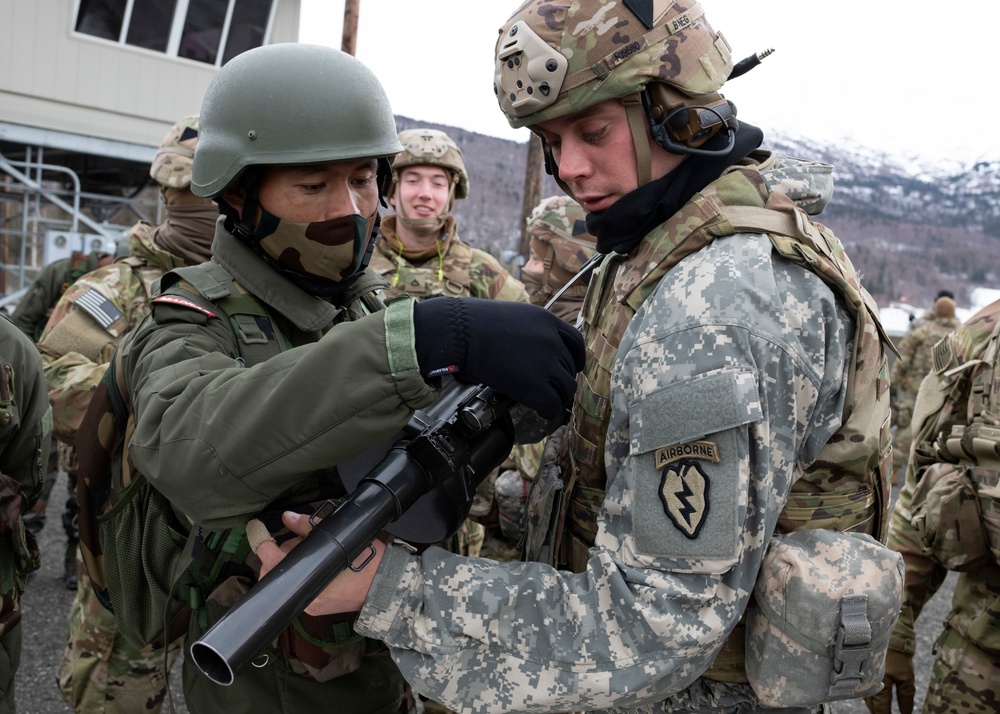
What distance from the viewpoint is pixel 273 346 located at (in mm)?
1934

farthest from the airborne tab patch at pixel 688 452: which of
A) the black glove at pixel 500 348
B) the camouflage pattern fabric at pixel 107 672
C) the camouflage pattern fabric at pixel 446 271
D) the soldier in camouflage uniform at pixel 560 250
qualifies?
the camouflage pattern fabric at pixel 446 271

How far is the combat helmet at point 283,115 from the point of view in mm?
1949

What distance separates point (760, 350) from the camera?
4.91 feet

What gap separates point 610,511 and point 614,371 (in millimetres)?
281

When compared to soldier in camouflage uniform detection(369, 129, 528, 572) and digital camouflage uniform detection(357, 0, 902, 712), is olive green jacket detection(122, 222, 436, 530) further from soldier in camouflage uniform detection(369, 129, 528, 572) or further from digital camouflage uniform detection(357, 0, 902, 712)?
soldier in camouflage uniform detection(369, 129, 528, 572)

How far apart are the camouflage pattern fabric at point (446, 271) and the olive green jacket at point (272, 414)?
12.1 ft

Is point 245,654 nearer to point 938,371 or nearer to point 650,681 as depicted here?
point 650,681

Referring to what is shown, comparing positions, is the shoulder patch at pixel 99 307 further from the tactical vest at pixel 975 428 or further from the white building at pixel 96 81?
the white building at pixel 96 81

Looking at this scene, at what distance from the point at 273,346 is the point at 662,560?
39.9 inches

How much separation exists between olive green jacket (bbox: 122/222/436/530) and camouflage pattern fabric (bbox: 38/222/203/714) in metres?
1.79

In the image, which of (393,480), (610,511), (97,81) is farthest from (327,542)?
Answer: (97,81)

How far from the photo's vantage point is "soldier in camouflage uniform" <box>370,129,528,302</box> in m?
5.26

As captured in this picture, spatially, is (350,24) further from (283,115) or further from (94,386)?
(283,115)

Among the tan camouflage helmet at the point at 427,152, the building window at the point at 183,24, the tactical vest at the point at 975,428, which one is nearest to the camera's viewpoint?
the tactical vest at the point at 975,428
